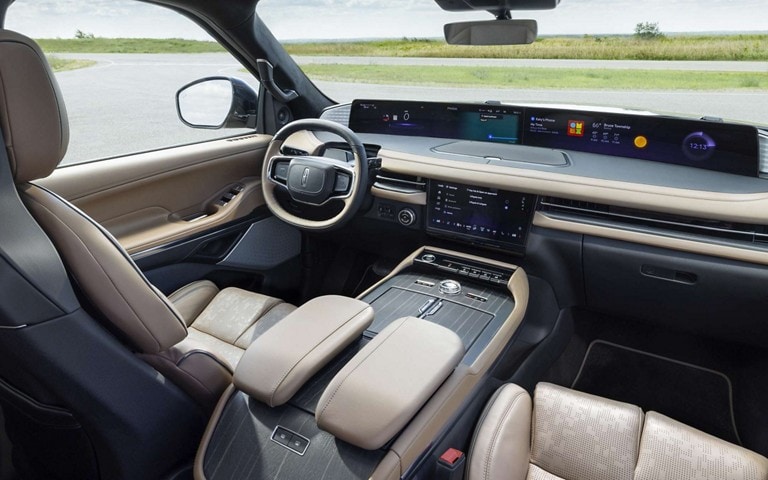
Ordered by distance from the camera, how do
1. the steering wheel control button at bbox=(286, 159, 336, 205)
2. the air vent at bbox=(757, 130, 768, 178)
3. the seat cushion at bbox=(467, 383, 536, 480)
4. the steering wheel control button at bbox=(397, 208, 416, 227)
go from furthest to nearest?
1. the steering wheel control button at bbox=(397, 208, 416, 227)
2. the steering wheel control button at bbox=(286, 159, 336, 205)
3. the air vent at bbox=(757, 130, 768, 178)
4. the seat cushion at bbox=(467, 383, 536, 480)

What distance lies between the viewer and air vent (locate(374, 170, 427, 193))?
2322 mm

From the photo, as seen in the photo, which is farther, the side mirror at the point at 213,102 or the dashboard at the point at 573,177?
the side mirror at the point at 213,102

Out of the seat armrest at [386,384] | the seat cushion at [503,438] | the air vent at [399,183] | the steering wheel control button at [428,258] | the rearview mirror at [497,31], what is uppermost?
the rearview mirror at [497,31]

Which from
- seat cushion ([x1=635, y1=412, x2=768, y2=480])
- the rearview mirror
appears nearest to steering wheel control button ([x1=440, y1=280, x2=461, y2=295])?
seat cushion ([x1=635, y1=412, x2=768, y2=480])

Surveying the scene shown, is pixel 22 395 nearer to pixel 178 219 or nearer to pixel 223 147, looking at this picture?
pixel 178 219

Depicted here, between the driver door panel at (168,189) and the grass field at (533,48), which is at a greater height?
the grass field at (533,48)

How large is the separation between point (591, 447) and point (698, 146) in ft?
3.94

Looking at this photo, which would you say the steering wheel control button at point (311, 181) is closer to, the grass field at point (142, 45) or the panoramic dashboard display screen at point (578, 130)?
the panoramic dashboard display screen at point (578, 130)

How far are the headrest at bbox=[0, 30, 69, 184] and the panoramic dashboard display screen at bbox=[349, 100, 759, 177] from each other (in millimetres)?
1855

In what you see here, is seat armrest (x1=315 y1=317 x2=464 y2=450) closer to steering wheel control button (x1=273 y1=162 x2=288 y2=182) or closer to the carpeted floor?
the carpeted floor

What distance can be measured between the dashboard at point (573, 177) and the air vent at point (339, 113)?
246mm

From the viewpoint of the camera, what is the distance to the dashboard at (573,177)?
1.77 meters

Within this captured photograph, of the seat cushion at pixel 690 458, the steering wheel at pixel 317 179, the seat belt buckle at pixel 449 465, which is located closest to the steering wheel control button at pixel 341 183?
the steering wheel at pixel 317 179

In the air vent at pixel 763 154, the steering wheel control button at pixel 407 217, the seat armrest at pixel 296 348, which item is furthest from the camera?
the steering wheel control button at pixel 407 217
